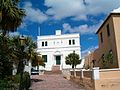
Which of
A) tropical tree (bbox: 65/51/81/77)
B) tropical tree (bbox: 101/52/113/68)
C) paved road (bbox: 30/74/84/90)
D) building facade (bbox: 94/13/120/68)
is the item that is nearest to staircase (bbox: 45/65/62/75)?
tropical tree (bbox: 65/51/81/77)

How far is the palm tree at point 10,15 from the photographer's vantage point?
51.7 ft

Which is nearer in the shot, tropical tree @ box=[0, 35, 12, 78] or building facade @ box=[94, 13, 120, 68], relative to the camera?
tropical tree @ box=[0, 35, 12, 78]

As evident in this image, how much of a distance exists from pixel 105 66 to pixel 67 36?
1108 inches

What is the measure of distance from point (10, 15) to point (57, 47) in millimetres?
35761

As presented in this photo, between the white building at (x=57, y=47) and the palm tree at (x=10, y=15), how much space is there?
3297cm

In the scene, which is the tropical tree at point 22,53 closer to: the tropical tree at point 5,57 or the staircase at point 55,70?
the tropical tree at point 5,57

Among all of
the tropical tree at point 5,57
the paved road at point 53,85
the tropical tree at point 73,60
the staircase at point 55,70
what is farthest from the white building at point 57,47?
the tropical tree at point 5,57

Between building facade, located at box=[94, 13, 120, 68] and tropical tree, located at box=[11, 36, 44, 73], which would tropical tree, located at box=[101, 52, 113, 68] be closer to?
building facade, located at box=[94, 13, 120, 68]

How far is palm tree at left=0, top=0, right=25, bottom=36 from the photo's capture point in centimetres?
1575

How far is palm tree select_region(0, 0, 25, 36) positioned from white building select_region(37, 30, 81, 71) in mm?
32971

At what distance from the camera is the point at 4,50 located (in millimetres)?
19422

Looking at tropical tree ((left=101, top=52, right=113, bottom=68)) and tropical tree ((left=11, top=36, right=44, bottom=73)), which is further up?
tropical tree ((left=11, top=36, right=44, bottom=73))

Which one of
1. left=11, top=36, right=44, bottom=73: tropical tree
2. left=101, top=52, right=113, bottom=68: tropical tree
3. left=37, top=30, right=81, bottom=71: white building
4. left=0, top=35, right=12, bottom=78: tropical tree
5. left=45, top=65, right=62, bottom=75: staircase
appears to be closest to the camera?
left=0, top=35, right=12, bottom=78: tropical tree

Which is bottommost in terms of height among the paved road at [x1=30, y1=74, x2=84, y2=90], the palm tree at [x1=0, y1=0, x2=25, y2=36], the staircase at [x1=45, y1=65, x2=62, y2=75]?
the paved road at [x1=30, y1=74, x2=84, y2=90]
